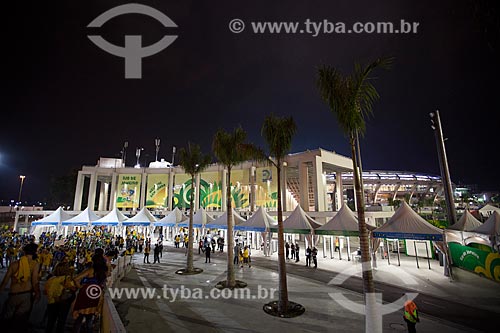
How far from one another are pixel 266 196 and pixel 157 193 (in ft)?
72.3

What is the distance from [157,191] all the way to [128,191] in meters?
5.40

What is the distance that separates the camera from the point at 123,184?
152ft

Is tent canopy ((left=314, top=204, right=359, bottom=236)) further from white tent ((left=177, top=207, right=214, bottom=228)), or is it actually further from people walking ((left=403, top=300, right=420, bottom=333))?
white tent ((left=177, top=207, right=214, bottom=228))

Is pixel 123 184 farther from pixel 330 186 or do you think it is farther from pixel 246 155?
pixel 330 186

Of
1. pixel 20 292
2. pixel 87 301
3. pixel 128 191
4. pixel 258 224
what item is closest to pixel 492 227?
pixel 258 224

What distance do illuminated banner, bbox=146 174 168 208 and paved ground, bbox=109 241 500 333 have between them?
32.9m

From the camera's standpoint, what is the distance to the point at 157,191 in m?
46.1

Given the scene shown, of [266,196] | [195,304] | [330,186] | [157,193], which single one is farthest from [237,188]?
[330,186]

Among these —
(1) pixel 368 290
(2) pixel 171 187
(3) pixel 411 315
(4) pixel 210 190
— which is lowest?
(3) pixel 411 315

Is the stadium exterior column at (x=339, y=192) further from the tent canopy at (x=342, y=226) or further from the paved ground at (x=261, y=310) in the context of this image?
the paved ground at (x=261, y=310)

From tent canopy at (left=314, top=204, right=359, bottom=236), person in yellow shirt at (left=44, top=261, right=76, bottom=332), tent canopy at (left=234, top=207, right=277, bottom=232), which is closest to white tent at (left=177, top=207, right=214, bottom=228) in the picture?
tent canopy at (left=234, top=207, right=277, bottom=232)

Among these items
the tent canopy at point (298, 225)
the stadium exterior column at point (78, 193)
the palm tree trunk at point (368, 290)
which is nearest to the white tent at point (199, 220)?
the tent canopy at point (298, 225)

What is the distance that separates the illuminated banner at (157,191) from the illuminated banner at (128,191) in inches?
80.9

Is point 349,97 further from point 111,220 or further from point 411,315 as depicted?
point 111,220
